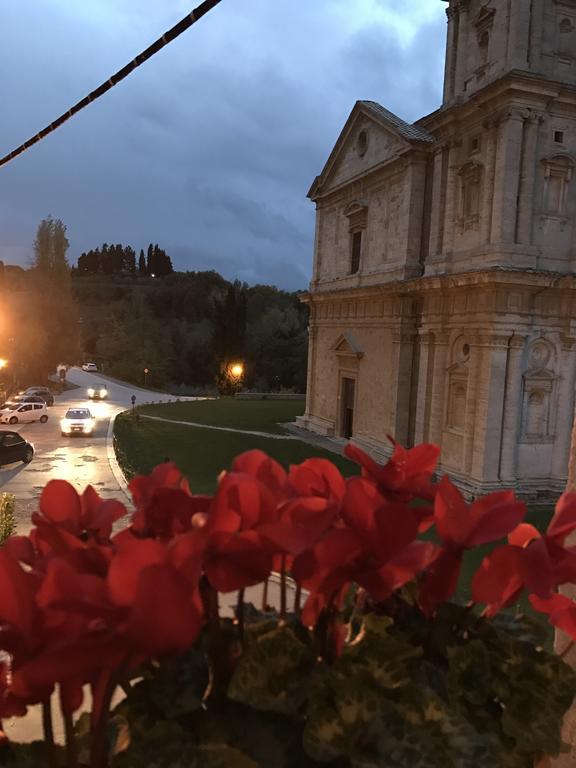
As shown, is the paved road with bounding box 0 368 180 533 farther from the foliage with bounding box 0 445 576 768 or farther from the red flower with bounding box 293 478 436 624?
the red flower with bounding box 293 478 436 624

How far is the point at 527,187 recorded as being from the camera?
15.4 m

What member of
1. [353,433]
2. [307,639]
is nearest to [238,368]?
[353,433]

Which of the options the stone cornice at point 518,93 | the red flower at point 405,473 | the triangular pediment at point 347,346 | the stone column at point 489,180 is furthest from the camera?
the triangular pediment at point 347,346

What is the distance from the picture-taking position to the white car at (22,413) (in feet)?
90.6

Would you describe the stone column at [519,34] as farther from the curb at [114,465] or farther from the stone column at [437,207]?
the curb at [114,465]

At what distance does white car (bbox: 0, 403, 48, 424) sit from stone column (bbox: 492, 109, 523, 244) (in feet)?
70.9

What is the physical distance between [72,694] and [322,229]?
2641 cm

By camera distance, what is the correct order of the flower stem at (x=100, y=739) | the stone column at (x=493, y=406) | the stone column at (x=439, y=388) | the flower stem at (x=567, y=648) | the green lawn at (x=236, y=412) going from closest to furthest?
the flower stem at (x=100, y=739)
the flower stem at (x=567, y=648)
the stone column at (x=493, y=406)
the stone column at (x=439, y=388)
the green lawn at (x=236, y=412)

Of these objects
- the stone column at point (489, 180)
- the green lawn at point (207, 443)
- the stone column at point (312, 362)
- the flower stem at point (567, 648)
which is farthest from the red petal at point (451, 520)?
the stone column at point (312, 362)

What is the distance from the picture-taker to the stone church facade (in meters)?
15.3

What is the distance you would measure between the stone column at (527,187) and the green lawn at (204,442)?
756 centimetres

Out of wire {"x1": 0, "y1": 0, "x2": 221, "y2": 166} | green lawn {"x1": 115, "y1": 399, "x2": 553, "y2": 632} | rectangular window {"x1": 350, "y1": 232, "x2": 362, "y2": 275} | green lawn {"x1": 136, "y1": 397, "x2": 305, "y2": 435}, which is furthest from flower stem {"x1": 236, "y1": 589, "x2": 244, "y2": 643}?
green lawn {"x1": 136, "y1": 397, "x2": 305, "y2": 435}

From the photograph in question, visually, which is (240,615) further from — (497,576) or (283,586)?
(497,576)

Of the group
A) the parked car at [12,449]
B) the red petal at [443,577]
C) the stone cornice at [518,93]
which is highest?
the stone cornice at [518,93]
